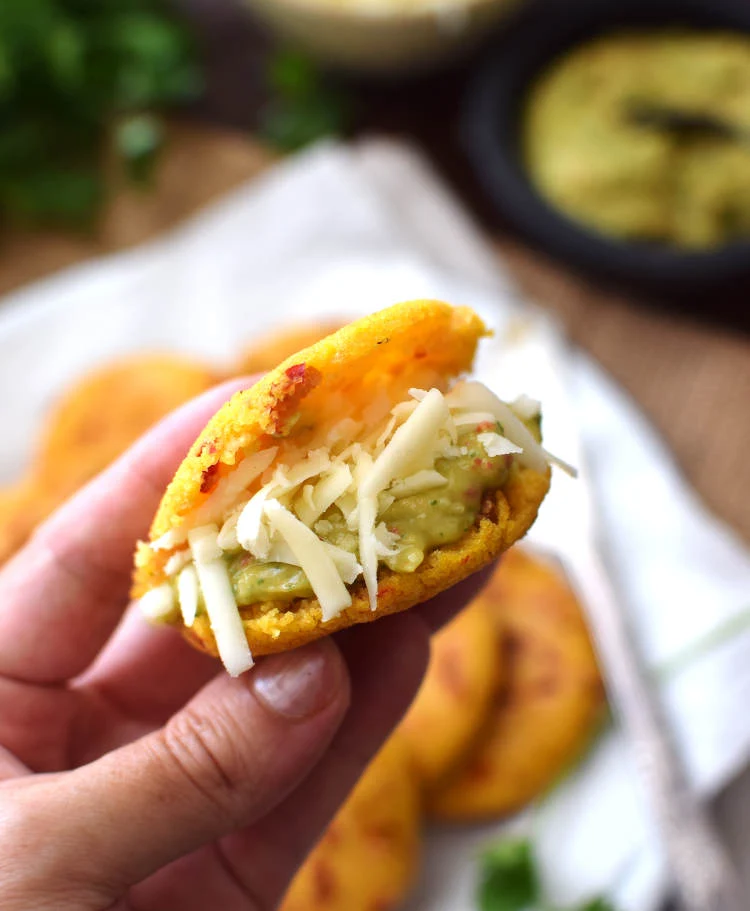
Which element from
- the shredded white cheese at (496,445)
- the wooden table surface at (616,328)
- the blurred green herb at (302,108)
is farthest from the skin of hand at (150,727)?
the blurred green herb at (302,108)

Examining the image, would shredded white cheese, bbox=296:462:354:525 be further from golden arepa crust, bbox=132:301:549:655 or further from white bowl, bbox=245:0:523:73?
white bowl, bbox=245:0:523:73

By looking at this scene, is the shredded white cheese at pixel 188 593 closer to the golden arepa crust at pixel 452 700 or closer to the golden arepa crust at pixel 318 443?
the golden arepa crust at pixel 318 443

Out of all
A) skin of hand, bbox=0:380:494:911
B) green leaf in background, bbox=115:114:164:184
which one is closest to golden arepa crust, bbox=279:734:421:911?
skin of hand, bbox=0:380:494:911

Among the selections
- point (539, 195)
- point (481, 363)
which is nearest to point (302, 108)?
point (539, 195)

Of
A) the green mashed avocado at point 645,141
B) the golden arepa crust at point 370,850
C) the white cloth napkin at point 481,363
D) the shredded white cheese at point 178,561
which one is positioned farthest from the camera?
the green mashed avocado at point 645,141

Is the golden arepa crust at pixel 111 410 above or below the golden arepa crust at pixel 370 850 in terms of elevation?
above

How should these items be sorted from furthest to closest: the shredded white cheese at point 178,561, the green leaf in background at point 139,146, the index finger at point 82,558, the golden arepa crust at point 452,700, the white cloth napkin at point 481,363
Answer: the green leaf in background at point 139,146 < the white cloth napkin at point 481,363 < the golden arepa crust at point 452,700 < the index finger at point 82,558 < the shredded white cheese at point 178,561

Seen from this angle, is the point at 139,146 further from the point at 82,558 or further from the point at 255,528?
the point at 255,528
